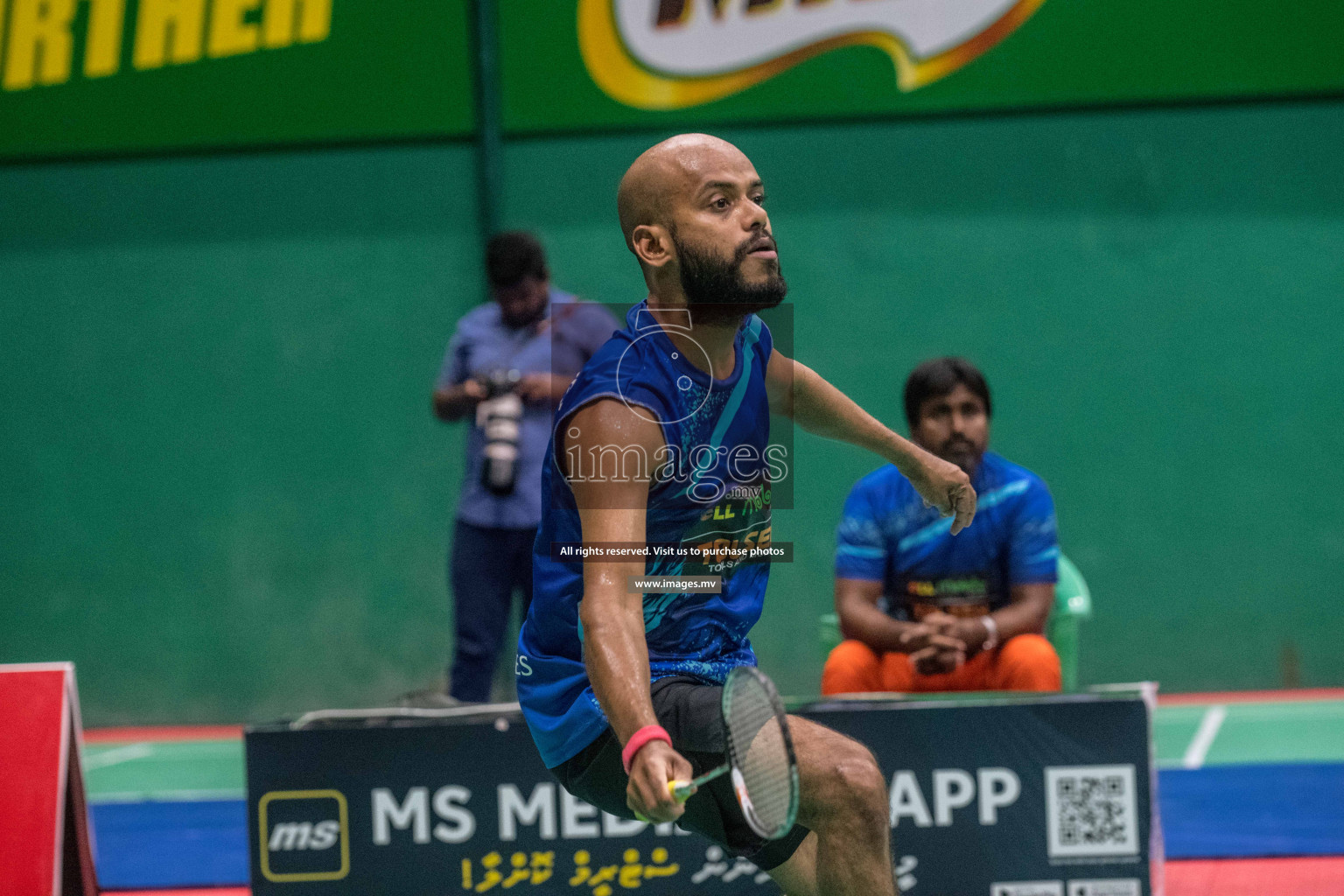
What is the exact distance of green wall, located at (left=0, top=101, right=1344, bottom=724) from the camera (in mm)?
6480

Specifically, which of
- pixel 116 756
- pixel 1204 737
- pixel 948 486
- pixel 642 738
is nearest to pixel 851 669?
pixel 948 486

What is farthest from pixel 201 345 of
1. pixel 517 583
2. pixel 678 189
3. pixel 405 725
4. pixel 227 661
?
pixel 678 189

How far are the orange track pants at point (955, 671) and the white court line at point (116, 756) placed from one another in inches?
146

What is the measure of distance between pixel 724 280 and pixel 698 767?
82 centimetres

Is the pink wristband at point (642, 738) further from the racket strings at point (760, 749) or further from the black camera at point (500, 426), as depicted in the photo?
the black camera at point (500, 426)

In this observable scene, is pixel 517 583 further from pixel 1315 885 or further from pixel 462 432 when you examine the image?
pixel 1315 885

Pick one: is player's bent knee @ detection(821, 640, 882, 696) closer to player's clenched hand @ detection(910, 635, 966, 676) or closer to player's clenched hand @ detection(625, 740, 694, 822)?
player's clenched hand @ detection(910, 635, 966, 676)

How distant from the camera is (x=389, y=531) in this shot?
6.72 metres

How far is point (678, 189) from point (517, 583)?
9.18 feet

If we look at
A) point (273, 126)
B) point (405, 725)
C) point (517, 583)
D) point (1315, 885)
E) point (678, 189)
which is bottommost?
point (1315, 885)

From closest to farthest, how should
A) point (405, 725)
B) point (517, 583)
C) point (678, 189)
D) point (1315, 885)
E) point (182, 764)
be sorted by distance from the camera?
point (678, 189), point (405, 725), point (1315, 885), point (517, 583), point (182, 764)

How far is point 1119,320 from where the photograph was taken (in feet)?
21.4

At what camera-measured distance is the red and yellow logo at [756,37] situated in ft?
20.8

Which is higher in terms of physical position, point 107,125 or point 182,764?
point 107,125
